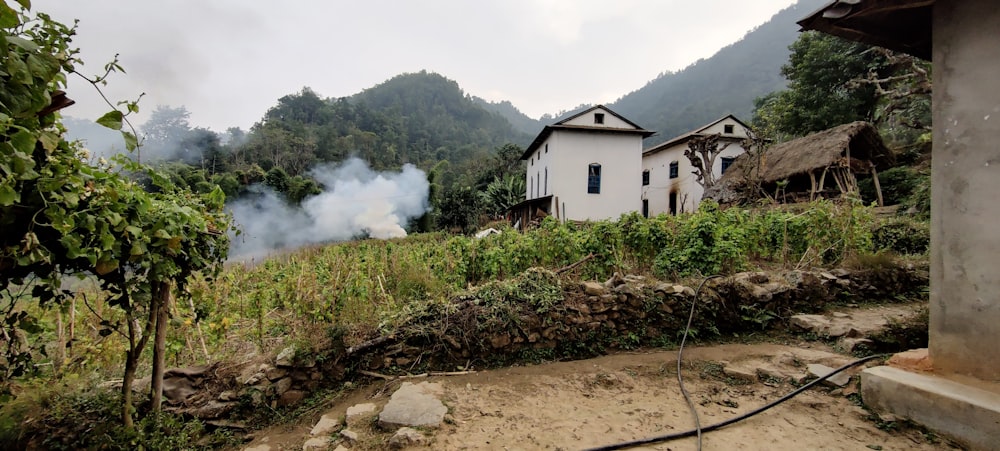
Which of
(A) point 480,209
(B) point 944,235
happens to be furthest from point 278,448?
(A) point 480,209

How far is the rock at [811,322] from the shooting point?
462 cm

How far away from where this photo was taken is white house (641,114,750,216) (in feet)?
71.3

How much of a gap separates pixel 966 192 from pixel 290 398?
545 centimetres

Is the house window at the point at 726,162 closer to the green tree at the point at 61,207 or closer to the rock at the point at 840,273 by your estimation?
the rock at the point at 840,273

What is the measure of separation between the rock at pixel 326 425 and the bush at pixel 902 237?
10.2 meters

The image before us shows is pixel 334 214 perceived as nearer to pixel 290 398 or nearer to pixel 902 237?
pixel 290 398

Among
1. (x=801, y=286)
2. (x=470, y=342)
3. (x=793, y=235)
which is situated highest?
(x=793, y=235)

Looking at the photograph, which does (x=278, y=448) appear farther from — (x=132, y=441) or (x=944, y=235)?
(x=944, y=235)

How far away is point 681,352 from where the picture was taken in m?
4.21

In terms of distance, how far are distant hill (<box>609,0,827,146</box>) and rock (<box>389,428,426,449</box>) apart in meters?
54.5

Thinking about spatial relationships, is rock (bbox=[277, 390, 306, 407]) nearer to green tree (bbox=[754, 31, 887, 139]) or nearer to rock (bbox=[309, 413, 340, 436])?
rock (bbox=[309, 413, 340, 436])

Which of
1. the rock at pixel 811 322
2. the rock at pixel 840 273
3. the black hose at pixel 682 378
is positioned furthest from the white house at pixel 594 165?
the black hose at pixel 682 378

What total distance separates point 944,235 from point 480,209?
79.2 ft

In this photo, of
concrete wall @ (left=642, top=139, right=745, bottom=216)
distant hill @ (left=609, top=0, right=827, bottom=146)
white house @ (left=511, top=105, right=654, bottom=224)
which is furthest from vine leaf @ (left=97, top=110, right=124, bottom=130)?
distant hill @ (left=609, top=0, right=827, bottom=146)
